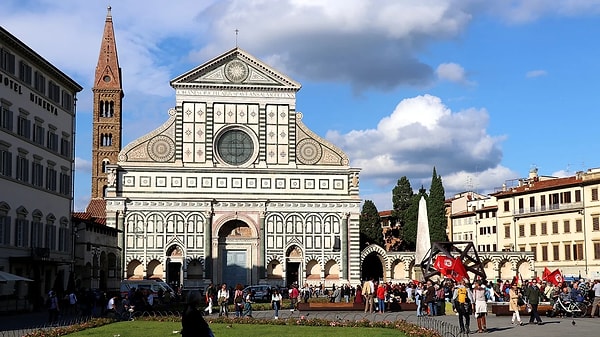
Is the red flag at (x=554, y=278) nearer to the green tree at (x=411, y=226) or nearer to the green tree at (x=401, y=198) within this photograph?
the green tree at (x=411, y=226)

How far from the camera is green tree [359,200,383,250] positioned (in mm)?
81562

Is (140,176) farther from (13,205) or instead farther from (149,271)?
(13,205)

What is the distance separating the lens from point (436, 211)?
75.3m

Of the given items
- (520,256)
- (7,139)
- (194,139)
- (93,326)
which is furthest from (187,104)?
(93,326)

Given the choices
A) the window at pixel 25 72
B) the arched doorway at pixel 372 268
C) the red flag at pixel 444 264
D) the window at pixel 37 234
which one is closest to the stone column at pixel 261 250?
the arched doorway at pixel 372 268

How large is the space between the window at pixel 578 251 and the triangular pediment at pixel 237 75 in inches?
1003

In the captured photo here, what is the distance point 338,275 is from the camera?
64.1 m

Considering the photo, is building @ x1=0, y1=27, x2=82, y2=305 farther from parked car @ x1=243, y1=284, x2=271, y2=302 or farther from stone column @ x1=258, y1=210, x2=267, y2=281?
stone column @ x1=258, y1=210, x2=267, y2=281

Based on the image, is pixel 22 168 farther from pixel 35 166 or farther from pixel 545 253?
pixel 545 253

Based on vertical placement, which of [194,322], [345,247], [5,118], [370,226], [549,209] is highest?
[5,118]

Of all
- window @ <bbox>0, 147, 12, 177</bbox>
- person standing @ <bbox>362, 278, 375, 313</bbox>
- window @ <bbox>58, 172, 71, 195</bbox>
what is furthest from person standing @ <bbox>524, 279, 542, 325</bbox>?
window @ <bbox>58, 172, 71, 195</bbox>

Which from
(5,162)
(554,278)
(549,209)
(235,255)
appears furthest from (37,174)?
(549,209)

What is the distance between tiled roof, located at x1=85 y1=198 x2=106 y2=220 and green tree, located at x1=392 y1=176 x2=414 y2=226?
27440 millimetres

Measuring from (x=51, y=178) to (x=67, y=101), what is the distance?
16.9ft
